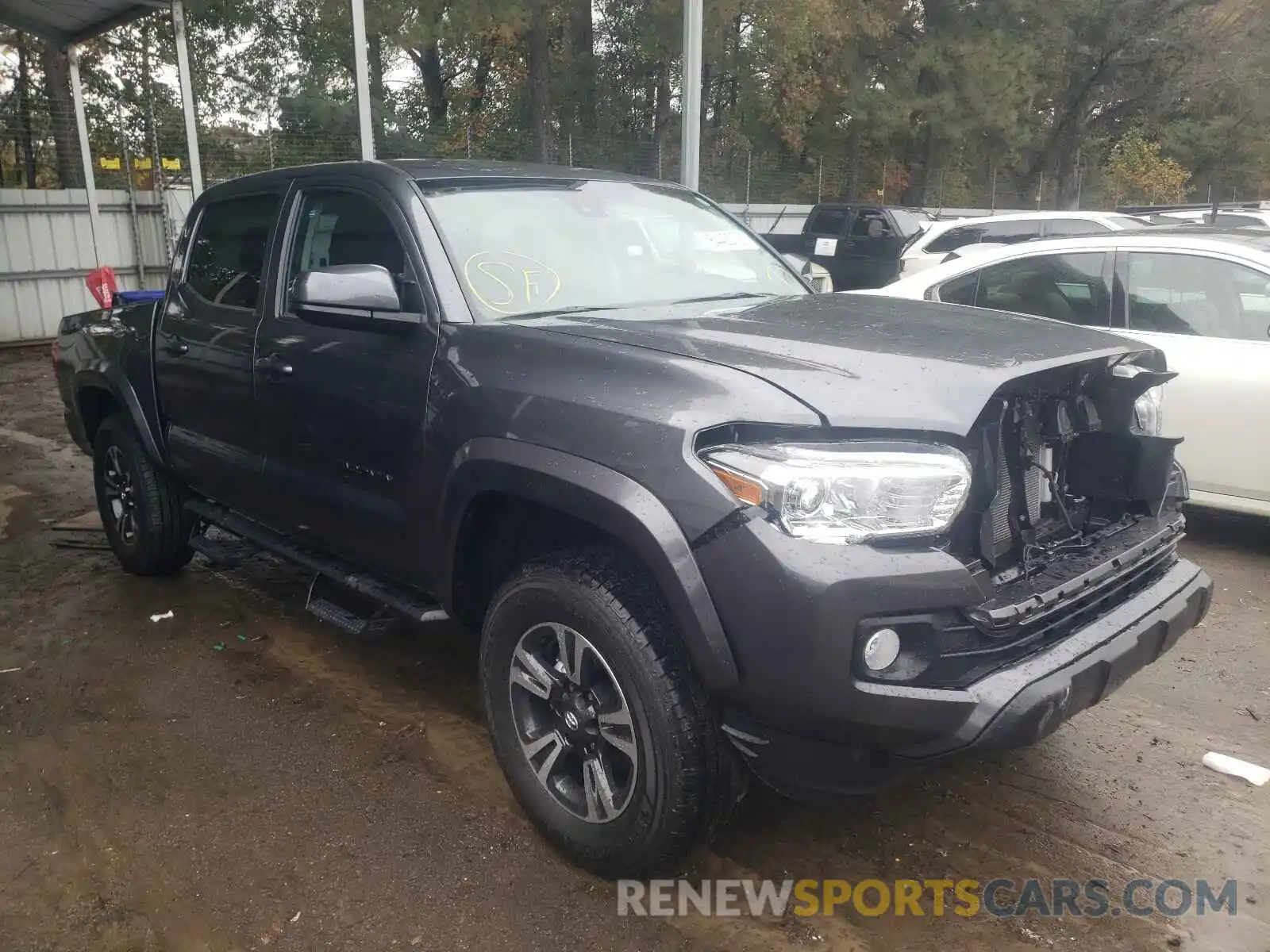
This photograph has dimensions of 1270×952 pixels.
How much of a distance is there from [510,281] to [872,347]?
3.94ft

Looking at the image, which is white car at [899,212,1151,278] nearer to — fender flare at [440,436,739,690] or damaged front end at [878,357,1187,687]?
damaged front end at [878,357,1187,687]

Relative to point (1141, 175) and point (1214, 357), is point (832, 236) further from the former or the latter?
point (1141, 175)

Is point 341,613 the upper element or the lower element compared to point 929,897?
upper

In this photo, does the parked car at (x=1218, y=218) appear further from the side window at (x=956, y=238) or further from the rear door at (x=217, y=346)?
the rear door at (x=217, y=346)

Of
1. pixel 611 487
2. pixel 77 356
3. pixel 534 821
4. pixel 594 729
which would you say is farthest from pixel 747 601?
pixel 77 356

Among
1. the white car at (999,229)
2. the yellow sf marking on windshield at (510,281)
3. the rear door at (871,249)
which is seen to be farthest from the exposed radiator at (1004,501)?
the rear door at (871,249)

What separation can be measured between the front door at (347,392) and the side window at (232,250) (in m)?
0.23

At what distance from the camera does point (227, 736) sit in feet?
11.9

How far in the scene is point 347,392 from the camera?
3.39 metres

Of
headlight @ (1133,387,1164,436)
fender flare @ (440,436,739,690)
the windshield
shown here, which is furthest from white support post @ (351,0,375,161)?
headlight @ (1133,387,1164,436)

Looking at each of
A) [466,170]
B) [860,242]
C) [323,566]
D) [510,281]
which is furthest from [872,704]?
[860,242]

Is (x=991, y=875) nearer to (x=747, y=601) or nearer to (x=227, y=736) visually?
(x=747, y=601)

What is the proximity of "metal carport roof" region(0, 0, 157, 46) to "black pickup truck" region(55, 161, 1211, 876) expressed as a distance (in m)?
8.32

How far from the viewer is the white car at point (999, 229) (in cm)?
1303
